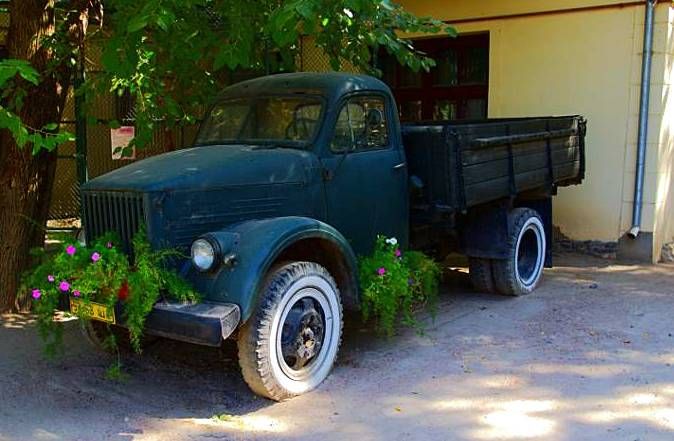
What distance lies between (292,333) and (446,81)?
647 cm

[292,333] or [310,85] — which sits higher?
[310,85]

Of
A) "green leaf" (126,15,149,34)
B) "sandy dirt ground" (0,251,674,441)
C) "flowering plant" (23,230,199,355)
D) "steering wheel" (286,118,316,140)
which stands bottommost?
"sandy dirt ground" (0,251,674,441)

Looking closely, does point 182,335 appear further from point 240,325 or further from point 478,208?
point 478,208

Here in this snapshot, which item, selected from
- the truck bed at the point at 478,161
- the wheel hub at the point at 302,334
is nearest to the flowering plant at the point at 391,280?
the wheel hub at the point at 302,334

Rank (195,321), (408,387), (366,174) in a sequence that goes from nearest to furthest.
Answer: (195,321), (408,387), (366,174)

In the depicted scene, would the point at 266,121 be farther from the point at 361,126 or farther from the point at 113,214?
the point at 113,214

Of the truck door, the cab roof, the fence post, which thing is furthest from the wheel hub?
the fence post

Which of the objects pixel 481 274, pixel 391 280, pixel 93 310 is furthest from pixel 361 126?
pixel 93 310

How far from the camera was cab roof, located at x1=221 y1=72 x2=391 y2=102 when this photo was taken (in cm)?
535

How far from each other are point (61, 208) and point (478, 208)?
6.70 m

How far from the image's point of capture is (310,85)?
541 centimetres

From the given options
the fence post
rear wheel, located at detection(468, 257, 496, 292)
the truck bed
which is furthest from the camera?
the fence post

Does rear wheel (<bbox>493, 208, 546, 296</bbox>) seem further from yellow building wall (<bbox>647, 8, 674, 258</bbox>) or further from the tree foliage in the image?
yellow building wall (<bbox>647, 8, 674, 258</bbox>)

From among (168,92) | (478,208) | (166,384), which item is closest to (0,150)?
(168,92)
